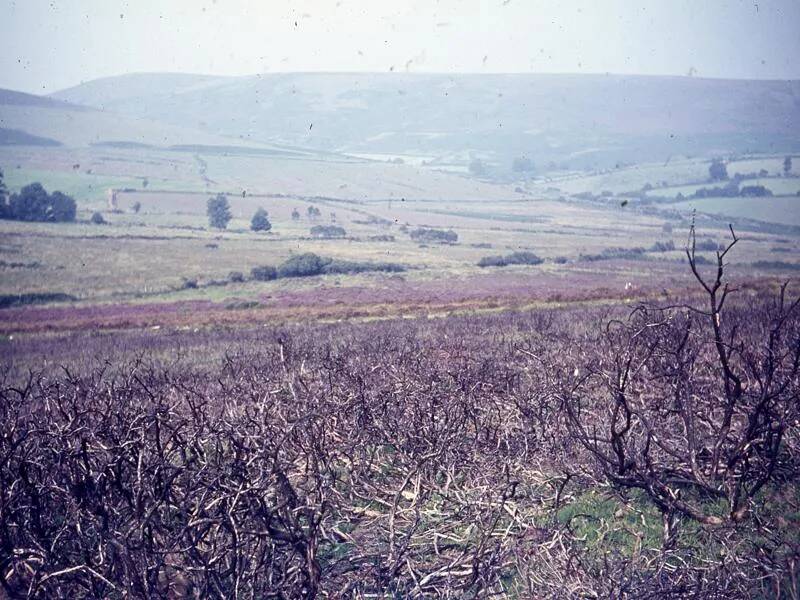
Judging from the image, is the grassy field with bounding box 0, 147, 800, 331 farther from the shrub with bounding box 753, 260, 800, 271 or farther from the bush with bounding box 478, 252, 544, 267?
the bush with bounding box 478, 252, 544, 267

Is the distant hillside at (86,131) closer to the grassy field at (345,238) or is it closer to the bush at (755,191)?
the grassy field at (345,238)

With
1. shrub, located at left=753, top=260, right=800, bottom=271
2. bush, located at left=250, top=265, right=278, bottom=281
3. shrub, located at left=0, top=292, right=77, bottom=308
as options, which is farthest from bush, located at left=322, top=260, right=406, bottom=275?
shrub, located at left=753, top=260, right=800, bottom=271

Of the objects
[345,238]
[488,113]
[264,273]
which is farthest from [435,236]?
[488,113]

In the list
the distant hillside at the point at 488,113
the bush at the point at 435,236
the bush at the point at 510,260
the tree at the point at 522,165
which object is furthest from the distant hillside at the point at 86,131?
the bush at the point at 510,260

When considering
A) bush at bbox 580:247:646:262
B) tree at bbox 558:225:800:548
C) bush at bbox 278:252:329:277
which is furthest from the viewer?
bush at bbox 580:247:646:262

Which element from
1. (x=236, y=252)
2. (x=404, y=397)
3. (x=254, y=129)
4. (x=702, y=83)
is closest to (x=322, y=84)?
(x=254, y=129)
